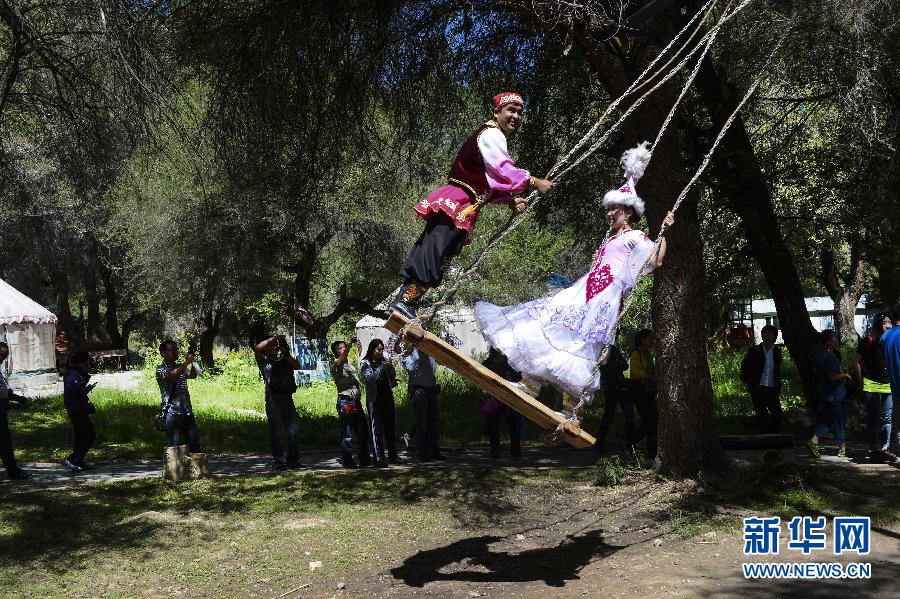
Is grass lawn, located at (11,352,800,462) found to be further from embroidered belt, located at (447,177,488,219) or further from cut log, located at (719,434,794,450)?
embroidered belt, located at (447,177,488,219)

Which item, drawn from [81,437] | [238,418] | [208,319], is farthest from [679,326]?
[208,319]

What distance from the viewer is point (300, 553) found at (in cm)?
731

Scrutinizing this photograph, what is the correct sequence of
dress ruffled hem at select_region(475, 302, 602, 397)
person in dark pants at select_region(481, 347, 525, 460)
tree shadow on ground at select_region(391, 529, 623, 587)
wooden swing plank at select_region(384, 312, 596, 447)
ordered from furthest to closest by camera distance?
person in dark pants at select_region(481, 347, 525, 460) < tree shadow on ground at select_region(391, 529, 623, 587) < dress ruffled hem at select_region(475, 302, 602, 397) < wooden swing plank at select_region(384, 312, 596, 447)

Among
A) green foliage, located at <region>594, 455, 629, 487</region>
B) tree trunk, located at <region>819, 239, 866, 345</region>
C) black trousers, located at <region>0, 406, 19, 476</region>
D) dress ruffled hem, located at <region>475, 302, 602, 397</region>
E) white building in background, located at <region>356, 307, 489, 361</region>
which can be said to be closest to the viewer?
dress ruffled hem, located at <region>475, 302, 602, 397</region>

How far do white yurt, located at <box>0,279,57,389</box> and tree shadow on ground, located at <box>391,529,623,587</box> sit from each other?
1650 centimetres

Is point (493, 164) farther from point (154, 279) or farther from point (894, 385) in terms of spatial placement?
point (154, 279)

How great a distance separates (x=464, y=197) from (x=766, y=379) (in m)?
7.59

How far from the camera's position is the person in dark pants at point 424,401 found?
11.6m

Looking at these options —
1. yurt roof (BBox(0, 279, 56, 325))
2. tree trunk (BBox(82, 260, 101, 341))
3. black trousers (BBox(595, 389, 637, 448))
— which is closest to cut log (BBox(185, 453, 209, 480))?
black trousers (BBox(595, 389, 637, 448))

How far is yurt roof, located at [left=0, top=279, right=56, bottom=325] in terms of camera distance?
73.1 ft

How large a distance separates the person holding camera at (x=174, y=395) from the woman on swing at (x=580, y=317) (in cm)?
566

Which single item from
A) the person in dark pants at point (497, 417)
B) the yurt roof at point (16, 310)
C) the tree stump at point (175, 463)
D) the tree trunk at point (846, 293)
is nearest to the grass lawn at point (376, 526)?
the tree stump at point (175, 463)

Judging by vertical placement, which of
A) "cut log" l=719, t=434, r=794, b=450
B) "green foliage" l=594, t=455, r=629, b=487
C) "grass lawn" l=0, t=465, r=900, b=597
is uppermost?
"cut log" l=719, t=434, r=794, b=450

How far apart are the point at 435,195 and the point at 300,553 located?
3295 mm
